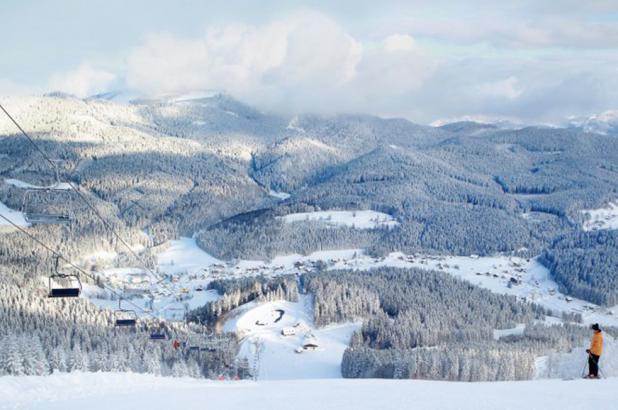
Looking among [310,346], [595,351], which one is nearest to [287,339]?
[310,346]

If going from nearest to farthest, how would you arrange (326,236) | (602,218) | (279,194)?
(326,236)
(602,218)
(279,194)

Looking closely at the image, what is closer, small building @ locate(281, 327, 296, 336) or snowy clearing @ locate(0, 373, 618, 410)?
snowy clearing @ locate(0, 373, 618, 410)

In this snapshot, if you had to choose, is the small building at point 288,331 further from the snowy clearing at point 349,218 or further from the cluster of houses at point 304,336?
the snowy clearing at point 349,218

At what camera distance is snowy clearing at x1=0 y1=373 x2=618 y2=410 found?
627 inches

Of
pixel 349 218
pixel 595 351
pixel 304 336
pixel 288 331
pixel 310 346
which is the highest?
pixel 349 218

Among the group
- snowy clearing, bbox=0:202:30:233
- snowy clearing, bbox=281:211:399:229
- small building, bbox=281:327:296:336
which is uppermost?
snowy clearing, bbox=281:211:399:229

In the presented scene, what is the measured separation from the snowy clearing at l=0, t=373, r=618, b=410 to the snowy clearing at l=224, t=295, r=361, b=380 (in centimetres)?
3807

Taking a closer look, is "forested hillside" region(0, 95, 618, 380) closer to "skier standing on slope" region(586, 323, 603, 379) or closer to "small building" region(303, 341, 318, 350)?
"small building" region(303, 341, 318, 350)

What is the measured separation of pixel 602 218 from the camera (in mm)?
141625

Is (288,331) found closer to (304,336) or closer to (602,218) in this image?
(304,336)

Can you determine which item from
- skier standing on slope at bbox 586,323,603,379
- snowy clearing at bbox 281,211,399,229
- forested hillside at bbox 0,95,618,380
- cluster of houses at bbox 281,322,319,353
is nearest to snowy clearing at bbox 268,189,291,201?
forested hillside at bbox 0,95,618,380

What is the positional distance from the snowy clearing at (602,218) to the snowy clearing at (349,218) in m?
39.7

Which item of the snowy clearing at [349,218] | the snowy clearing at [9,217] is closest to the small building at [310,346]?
the snowy clearing at [9,217]

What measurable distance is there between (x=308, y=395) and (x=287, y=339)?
5123 cm
